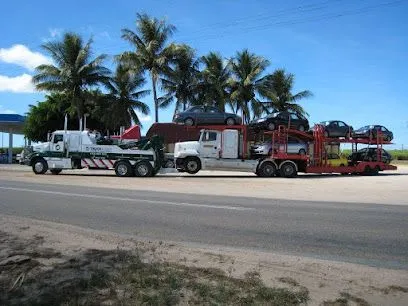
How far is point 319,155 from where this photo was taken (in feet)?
102

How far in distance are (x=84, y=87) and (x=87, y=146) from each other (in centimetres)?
2091

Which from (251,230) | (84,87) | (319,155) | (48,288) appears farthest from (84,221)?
(84,87)

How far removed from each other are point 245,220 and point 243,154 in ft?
61.6

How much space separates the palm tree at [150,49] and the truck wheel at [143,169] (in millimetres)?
17634

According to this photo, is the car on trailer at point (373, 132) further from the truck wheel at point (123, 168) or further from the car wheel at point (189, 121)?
the truck wheel at point (123, 168)

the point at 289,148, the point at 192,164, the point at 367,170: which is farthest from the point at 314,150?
the point at 192,164

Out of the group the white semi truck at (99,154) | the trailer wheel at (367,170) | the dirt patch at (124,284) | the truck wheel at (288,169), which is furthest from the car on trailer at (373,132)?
the dirt patch at (124,284)

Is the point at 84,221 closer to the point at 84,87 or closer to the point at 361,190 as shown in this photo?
the point at 361,190

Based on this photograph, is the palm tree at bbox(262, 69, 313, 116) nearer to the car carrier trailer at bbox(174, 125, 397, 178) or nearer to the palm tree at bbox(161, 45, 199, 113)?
the palm tree at bbox(161, 45, 199, 113)

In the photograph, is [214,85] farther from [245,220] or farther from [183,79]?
[245,220]

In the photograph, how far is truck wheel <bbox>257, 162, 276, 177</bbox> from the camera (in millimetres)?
29969

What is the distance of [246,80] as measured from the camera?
48.6 metres

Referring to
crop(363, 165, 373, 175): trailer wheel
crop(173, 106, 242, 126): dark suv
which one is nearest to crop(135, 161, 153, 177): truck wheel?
crop(173, 106, 242, 126): dark suv

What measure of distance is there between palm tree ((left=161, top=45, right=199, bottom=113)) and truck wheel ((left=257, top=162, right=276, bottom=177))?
1838 centimetres
